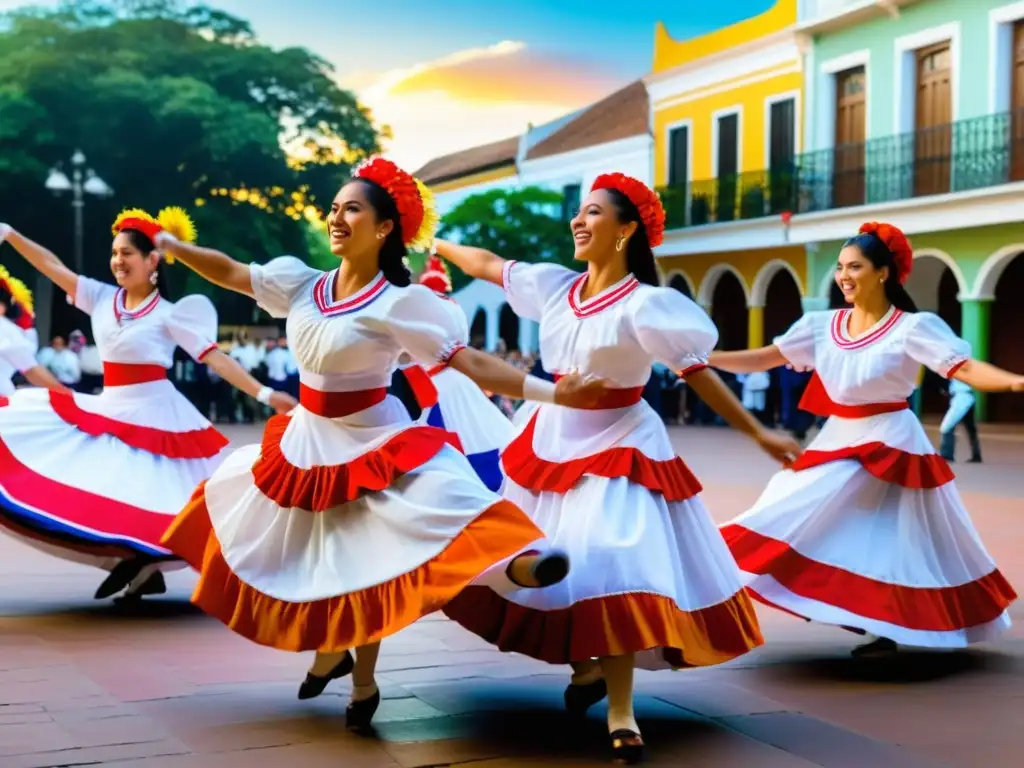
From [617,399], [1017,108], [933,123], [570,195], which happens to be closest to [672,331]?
[617,399]

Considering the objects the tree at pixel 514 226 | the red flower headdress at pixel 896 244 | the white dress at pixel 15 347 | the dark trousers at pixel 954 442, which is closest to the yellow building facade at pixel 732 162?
the tree at pixel 514 226

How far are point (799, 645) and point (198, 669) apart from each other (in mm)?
2608

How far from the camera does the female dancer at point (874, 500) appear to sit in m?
5.50

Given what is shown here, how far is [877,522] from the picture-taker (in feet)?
18.8

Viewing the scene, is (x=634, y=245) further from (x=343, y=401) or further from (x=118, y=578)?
(x=118, y=578)

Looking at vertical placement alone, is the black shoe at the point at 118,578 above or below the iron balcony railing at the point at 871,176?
below

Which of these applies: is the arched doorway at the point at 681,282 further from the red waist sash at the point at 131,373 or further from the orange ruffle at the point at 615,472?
the orange ruffle at the point at 615,472

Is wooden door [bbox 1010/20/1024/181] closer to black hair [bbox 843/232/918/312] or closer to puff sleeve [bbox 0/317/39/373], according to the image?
black hair [bbox 843/232/918/312]

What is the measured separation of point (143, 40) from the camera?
106ft

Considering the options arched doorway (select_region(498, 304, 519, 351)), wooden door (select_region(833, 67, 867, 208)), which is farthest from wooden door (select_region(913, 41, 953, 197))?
arched doorway (select_region(498, 304, 519, 351))

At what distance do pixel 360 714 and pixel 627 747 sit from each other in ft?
2.91

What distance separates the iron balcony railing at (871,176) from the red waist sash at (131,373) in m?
15.9

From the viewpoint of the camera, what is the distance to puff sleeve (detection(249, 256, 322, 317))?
4688 mm

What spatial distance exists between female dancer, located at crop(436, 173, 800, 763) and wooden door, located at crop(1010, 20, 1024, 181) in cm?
1641
